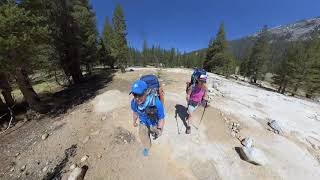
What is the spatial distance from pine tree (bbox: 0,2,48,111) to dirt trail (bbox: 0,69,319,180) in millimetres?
3177

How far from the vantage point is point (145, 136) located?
5.71m

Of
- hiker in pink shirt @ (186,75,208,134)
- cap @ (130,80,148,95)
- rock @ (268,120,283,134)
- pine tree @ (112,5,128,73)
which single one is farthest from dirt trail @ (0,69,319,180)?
pine tree @ (112,5,128,73)

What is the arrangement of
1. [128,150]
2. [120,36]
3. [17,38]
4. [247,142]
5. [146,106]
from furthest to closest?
[120,36] → [17,38] → [247,142] → [128,150] → [146,106]

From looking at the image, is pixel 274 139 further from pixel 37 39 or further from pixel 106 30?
pixel 106 30

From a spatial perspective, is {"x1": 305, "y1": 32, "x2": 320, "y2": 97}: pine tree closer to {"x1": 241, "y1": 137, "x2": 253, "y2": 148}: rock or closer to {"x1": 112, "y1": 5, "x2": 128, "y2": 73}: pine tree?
{"x1": 241, "y1": 137, "x2": 253, "y2": 148}: rock

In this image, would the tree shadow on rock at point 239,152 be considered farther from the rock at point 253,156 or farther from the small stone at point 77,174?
the small stone at point 77,174

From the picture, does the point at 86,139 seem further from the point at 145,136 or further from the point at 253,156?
the point at 253,156

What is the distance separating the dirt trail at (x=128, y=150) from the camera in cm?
524

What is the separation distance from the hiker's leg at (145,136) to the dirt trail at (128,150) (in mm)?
258

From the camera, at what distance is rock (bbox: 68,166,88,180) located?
16.9 ft

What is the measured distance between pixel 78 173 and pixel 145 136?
2357 mm

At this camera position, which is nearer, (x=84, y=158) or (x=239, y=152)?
(x=84, y=158)

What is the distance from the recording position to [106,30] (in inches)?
1487

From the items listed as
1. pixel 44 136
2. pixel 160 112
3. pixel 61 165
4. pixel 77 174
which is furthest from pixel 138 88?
pixel 44 136
